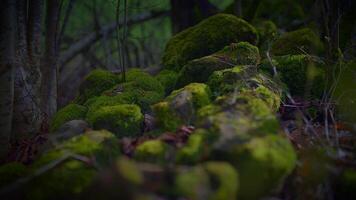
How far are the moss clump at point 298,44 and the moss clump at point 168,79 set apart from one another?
1.60 m

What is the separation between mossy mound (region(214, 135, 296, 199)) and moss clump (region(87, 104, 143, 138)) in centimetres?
132

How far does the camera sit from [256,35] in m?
5.47

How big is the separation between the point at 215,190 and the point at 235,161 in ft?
0.97

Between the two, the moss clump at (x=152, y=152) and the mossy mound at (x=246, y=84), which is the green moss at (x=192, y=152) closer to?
the moss clump at (x=152, y=152)

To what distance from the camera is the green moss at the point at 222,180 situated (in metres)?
2.20

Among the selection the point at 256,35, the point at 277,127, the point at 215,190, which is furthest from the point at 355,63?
the point at 215,190

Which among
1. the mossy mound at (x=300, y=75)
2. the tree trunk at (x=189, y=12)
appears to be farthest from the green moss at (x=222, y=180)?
the tree trunk at (x=189, y=12)

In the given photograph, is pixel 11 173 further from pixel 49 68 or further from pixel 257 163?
pixel 49 68

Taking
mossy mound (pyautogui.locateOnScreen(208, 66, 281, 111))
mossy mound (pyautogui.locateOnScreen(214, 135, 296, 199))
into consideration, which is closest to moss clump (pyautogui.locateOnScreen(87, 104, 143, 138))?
mossy mound (pyautogui.locateOnScreen(208, 66, 281, 111))

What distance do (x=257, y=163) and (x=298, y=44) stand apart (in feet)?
11.6

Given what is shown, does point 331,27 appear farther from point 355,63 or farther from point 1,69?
point 1,69

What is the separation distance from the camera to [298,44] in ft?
17.8

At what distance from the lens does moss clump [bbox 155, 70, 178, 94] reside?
16.9ft

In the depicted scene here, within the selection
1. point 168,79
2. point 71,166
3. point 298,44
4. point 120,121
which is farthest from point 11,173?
point 298,44
